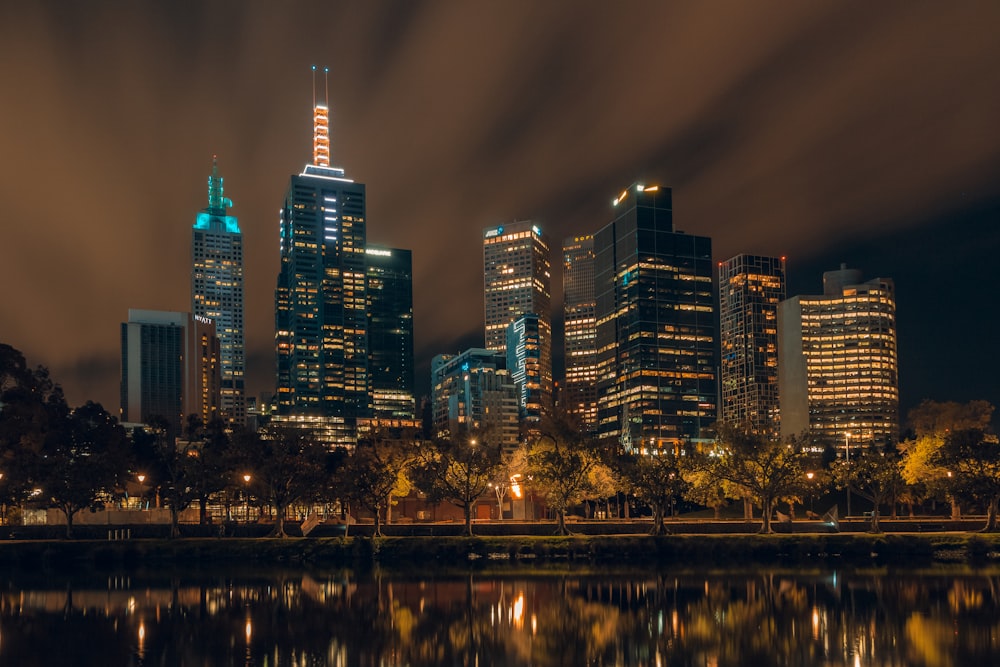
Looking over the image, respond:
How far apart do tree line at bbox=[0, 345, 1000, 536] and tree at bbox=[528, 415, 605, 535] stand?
0.11m

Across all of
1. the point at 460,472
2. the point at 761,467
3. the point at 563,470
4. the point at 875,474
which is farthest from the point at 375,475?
the point at 875,474

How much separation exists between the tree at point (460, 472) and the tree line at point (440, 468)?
0.12 meters

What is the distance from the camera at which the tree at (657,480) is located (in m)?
77.9

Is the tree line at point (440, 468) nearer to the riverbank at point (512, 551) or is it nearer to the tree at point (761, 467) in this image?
the tree at point (761, 467)

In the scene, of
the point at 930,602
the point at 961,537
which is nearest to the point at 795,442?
the point at 961,537

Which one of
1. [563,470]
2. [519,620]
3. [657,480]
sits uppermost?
[563,470]

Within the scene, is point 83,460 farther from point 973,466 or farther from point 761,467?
point 973,466

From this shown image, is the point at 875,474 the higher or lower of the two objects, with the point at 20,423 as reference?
lower

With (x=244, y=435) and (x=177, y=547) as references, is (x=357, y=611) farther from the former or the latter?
(x=244, y=435)

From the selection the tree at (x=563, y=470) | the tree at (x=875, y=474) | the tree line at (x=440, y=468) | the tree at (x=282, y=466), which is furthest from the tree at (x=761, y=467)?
the tree at (x=282, y=466)

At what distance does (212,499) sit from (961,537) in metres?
66.8

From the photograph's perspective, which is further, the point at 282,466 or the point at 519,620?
the point at 282,466

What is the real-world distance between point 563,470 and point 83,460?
4273 cm

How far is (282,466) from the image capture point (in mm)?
81938
